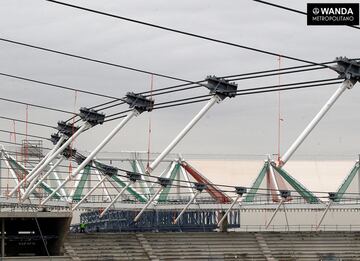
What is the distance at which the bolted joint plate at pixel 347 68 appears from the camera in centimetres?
4773

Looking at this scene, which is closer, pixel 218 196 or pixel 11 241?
pixel 11 241

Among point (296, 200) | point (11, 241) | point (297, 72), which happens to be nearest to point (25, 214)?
point (11, 241)

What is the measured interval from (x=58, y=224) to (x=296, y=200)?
165 ft

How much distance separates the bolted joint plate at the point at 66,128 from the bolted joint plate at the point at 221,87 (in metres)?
14.2

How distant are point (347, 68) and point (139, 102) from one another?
1389cm

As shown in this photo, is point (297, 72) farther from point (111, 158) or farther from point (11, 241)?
point (111, 158)

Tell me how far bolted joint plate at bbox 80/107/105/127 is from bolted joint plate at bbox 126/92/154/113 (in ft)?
11.3

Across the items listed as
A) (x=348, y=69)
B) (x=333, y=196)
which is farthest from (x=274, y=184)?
(x=348, y=69)

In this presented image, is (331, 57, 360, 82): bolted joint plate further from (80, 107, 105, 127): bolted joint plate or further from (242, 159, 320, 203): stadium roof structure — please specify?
(242, 159, 320, 203): stadium roof structure

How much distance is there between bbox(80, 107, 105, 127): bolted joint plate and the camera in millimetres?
60719

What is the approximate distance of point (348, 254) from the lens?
7169cm

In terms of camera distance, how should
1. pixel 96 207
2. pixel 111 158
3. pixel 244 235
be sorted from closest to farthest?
pixel 244 235
pixel 96 207
pixel 111 158

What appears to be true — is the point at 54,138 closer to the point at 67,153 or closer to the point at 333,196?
the point at 67,153

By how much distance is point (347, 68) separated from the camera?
158ft
